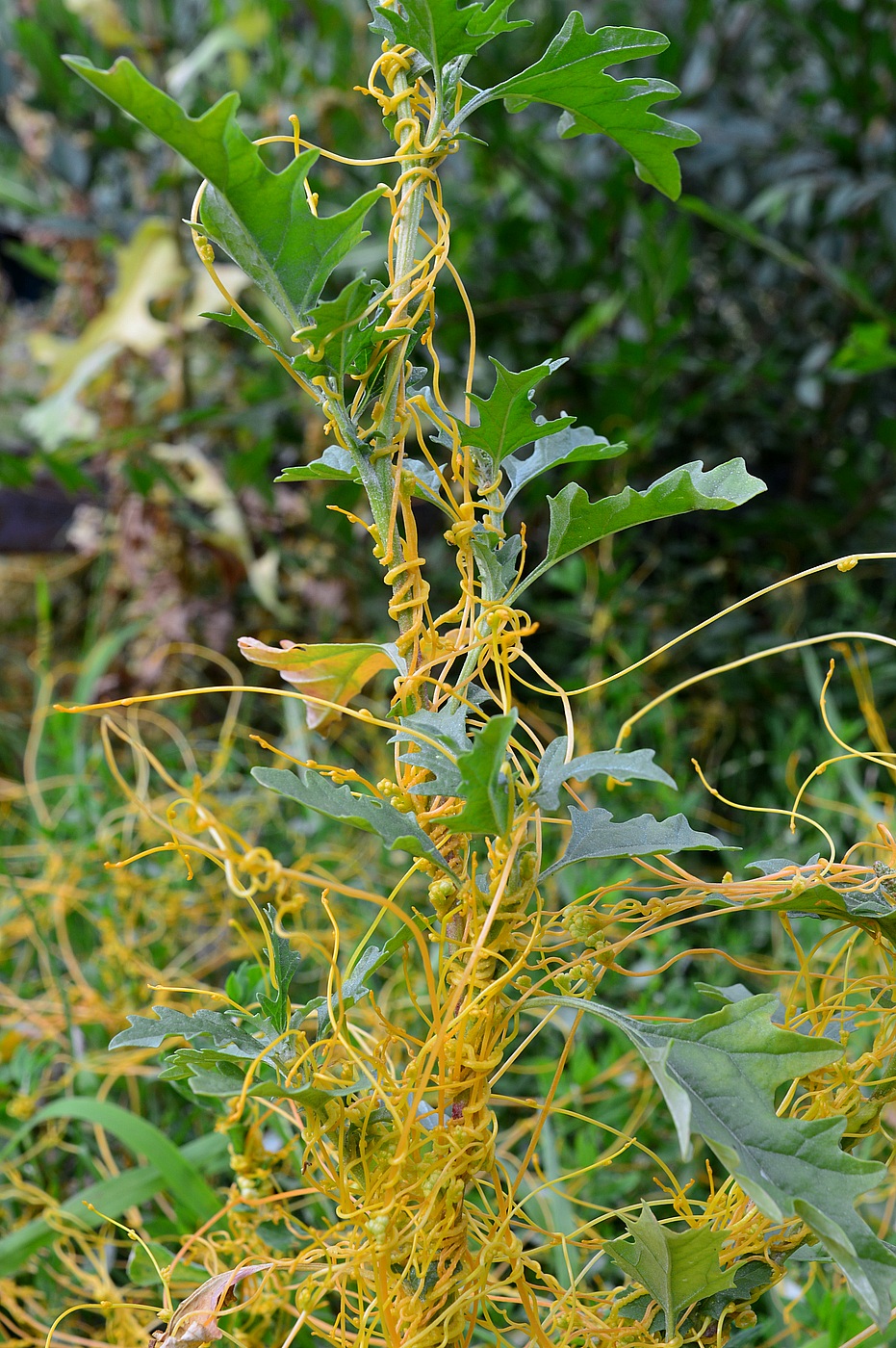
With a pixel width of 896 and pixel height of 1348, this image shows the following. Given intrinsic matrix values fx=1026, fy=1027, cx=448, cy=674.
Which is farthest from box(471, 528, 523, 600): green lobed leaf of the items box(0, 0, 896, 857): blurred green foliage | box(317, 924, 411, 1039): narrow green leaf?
box(0, 0, 896, 857): blurred green foliage

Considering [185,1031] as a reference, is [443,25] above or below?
above

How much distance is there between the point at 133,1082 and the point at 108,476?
3.13 ft

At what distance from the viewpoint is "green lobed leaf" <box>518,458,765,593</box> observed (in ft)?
1.14

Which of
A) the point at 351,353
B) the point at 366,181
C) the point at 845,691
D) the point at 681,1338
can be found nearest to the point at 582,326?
the point at 366,181

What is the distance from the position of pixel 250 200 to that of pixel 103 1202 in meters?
0.54

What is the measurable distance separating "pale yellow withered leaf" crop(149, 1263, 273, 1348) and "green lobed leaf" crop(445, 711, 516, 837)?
0.69 feet

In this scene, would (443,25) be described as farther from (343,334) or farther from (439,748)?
(439,748)

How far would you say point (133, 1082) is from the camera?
761mm

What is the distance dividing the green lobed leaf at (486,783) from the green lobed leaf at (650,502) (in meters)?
0.08

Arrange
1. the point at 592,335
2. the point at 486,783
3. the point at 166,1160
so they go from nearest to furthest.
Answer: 1. the point at 486,783
2. the point at 166,1160
3. the point at 592,335

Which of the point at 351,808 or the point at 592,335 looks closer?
the point at 351,808

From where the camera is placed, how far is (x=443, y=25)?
34 centimetres

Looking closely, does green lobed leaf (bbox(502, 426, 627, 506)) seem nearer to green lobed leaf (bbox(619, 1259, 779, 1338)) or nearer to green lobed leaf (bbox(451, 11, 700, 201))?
green lobed leaf (bbox(451, 11, 700, 201))

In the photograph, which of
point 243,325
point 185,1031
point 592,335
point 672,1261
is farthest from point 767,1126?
point 592,335
